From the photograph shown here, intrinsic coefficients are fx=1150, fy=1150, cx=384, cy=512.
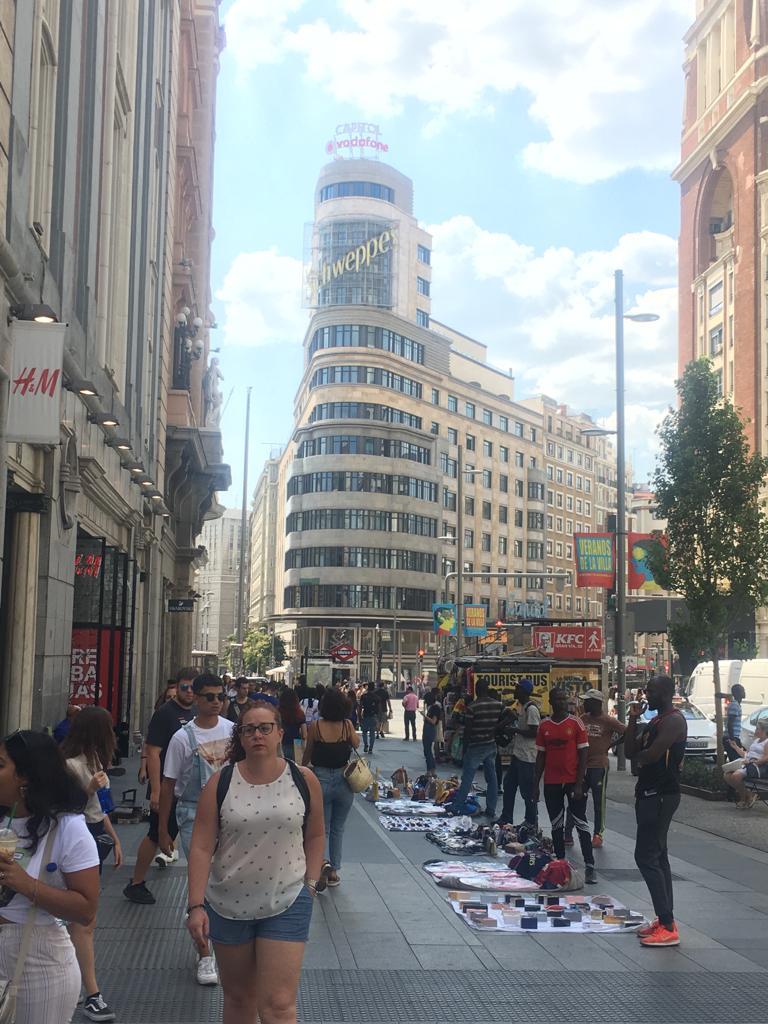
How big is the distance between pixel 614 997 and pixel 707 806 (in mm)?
10858

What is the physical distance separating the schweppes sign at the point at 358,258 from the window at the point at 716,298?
102 ft

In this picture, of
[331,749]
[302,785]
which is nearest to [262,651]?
[331,749]

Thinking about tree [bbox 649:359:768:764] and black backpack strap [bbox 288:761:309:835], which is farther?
tree [bbox 649:359:768:764]

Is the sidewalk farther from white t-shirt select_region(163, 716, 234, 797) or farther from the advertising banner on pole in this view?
the advertising banner on pole

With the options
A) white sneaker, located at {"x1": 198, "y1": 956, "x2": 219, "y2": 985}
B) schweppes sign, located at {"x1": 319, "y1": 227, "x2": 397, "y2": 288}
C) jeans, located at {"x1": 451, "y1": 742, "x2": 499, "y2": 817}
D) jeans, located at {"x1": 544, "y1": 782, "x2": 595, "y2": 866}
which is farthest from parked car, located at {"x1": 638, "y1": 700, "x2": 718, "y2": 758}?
schweppes sign, located at {"x1": 319, "y1": 227, "x2": 397, "y2": 288}

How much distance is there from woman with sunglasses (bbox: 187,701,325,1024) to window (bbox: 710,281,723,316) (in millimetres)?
67320

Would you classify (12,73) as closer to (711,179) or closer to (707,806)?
(707,806)

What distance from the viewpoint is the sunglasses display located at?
4.69 metres

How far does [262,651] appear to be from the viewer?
95.7 metres

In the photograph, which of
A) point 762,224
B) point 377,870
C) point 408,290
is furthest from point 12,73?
point 408,290

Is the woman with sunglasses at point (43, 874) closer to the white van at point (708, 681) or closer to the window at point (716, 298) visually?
the white van at point (708, 681)

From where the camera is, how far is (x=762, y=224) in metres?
61.9

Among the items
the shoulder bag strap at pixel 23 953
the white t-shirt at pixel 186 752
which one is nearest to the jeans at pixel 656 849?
the white t-shirt at pixel 186 752

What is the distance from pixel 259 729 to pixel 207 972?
2784 millimetres
